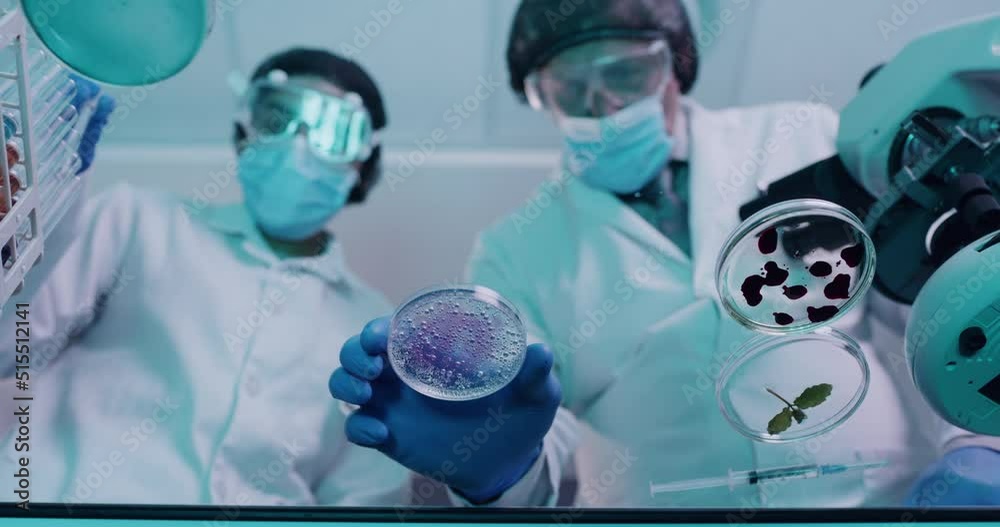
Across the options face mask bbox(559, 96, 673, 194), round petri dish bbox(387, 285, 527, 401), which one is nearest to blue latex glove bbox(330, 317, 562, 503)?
round petri dish bbox(387, 285, 527, 401)

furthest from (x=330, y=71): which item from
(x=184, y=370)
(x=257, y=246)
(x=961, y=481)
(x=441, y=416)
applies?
(x=961, y=481)

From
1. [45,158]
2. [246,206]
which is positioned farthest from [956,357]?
[246,206]

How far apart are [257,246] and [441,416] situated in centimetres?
84

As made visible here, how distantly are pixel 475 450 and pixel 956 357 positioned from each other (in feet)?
1.79

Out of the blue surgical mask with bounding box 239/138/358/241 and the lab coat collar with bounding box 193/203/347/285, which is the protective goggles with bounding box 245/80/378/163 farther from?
the lab coat collar with bounding box 193/203/347/285

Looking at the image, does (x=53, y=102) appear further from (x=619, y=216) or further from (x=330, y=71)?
(x=619, y=216)

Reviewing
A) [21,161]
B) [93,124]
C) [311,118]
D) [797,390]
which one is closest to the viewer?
[21,161]

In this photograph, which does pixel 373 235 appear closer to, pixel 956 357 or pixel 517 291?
pixel 517 291

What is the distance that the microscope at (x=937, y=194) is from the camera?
2.69 ft

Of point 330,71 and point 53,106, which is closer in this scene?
point 53,106

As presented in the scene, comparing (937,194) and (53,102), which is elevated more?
(53,102)

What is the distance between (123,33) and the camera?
2.83ft

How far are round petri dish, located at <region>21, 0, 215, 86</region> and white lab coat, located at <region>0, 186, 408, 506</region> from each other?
516 millimetres

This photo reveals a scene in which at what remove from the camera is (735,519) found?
2.69 feet
